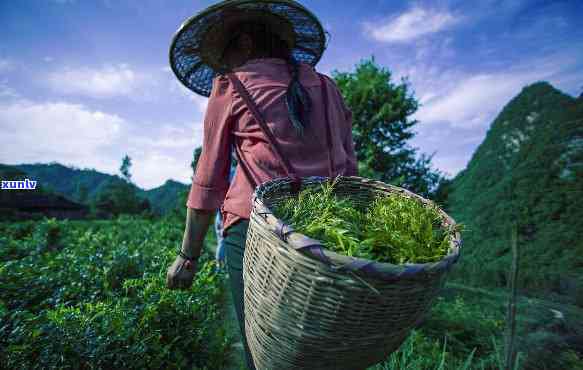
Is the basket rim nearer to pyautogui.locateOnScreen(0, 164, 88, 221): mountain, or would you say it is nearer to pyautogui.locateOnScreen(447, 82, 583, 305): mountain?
pyautogui.locateOnScreen(447, 82, 583, 305): mountain

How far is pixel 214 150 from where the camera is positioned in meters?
1.44

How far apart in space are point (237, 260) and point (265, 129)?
28.0 inches

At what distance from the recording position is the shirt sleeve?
143 centimetres

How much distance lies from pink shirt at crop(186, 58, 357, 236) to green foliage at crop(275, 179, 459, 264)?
10.9 inches

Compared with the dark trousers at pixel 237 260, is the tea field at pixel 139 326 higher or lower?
lower

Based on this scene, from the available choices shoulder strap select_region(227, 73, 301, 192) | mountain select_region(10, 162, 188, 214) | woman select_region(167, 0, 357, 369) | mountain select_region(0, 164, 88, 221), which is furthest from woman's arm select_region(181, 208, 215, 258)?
mountain select_region(10, 162, 188, 214)

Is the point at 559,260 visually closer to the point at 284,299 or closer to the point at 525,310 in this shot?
the point at 525,310

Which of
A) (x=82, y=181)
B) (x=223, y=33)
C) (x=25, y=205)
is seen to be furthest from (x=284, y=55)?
(x=82, y=181)

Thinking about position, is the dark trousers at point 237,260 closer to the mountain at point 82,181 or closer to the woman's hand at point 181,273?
the woman's hand at point 181,273

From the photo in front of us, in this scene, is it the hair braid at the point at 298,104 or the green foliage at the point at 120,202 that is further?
the green foliage at the point at 120,202

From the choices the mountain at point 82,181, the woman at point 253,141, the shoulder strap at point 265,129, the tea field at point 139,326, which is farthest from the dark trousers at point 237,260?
the mountain at point 82,181

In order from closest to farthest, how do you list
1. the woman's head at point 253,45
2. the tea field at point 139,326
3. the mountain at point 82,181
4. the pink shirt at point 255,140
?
the pink shirt at point 255,140 < the woman's head at point 253,45 < the tea field at point 139,326 < the mountain at point 82,181

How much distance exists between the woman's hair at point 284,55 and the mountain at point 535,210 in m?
0.84

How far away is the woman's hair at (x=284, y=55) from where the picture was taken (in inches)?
53.6
